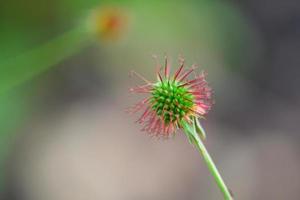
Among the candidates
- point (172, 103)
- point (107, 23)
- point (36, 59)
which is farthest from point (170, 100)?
point (36, 59)

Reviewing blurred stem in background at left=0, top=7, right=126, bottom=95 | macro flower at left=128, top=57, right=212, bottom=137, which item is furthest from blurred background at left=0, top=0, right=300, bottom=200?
macro flower at left=128, top=57, right=212, bottom=137

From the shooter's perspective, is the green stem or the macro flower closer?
the macro flower

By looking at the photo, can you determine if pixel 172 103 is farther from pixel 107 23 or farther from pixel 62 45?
pixel 62 45

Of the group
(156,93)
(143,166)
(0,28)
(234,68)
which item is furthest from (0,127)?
(156,93)

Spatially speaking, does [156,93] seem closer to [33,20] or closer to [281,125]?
[33,20]

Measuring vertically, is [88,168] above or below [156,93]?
above

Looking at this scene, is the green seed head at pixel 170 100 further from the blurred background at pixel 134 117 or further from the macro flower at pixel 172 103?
the blurred background at pixel 134 117

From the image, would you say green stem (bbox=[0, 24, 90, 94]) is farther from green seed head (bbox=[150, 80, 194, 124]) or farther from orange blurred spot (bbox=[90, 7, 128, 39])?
green seed head (bbox=[150, 80, 194, 124])
